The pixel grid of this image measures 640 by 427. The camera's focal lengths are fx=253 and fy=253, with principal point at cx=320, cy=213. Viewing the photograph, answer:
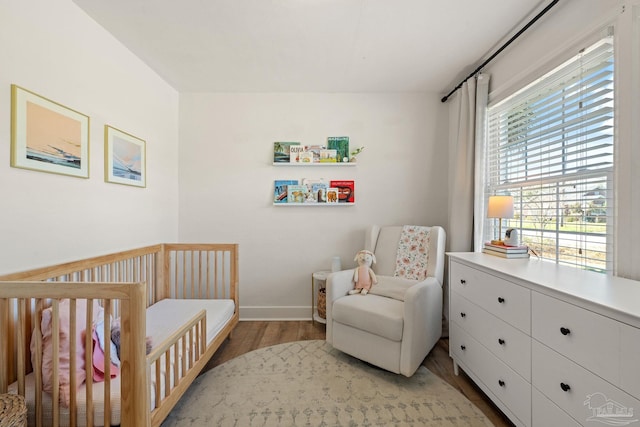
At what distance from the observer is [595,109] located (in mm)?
1373

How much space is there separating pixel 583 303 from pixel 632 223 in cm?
61

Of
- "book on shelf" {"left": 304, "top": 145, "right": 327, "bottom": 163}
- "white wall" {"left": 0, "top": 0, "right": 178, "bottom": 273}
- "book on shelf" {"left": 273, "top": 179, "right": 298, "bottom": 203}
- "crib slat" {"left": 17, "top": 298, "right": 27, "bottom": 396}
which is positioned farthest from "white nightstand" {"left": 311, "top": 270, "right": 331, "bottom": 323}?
"crib slat" {"left": 17, "top": 298, "right": 27, "bottom": 396}

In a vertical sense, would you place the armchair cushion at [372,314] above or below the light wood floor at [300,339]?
above

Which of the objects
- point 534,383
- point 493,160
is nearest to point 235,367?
point 534,383

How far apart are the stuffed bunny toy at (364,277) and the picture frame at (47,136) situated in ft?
6.95

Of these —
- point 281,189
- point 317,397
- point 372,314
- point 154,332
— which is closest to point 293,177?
point 281,189

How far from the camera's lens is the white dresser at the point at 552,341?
836 millimetres

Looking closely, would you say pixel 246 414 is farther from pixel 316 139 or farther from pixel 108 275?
pixel 316 139

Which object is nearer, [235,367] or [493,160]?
[235,367]

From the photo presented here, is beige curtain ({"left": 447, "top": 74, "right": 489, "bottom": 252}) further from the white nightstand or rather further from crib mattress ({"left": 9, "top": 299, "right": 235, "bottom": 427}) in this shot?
crib mattress ({"left": 9, "top": 299, "right": 235, "bottom": 427})

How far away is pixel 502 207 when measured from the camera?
1.76 m

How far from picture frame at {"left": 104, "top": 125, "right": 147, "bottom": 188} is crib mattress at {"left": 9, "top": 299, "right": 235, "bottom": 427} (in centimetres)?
107

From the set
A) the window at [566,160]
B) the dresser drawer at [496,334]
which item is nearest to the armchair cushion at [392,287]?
the dresser drawer at [496,334]

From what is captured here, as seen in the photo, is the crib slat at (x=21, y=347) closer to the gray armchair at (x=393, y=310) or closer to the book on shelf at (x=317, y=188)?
the gray armchair at (x=393, y=310)
